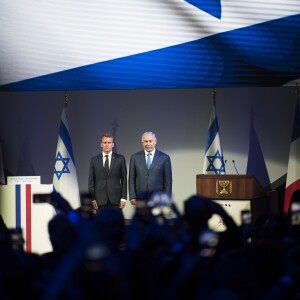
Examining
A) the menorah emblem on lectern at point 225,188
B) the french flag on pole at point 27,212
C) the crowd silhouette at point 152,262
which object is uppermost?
the crowd silhouette at point 152,262

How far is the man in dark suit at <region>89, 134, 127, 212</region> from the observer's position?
7.95 metres

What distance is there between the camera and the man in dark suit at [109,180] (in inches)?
313

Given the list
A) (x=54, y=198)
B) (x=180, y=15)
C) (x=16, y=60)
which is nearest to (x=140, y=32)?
(x=180, y=15)

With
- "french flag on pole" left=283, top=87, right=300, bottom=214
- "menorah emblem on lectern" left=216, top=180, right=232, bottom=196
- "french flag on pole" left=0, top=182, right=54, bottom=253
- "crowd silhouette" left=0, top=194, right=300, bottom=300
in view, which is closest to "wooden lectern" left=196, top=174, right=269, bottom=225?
"menorah emblem on lectern" left=216, top=180, right=232, bottom=196

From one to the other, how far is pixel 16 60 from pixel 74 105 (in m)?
1.90

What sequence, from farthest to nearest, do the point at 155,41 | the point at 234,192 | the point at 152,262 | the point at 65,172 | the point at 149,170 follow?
the point at 65,172 < the point at 149,170 < the point at 155,41 < the point at 234,192 < the point at 152,262

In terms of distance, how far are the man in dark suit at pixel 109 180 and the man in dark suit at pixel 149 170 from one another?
28cm

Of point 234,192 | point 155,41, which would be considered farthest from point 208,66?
point 234,192

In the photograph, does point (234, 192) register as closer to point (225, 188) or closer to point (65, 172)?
point (225, 188)

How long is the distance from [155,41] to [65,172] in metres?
2.03

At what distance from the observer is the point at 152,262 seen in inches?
52.4

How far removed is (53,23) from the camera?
7520 mm

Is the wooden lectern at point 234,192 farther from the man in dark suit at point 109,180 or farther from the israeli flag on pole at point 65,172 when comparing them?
the israeli flag on pole at point 65,172

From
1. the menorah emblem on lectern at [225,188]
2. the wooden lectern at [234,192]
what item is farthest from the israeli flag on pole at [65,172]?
the menorah emblem on lectern at [225,188]
